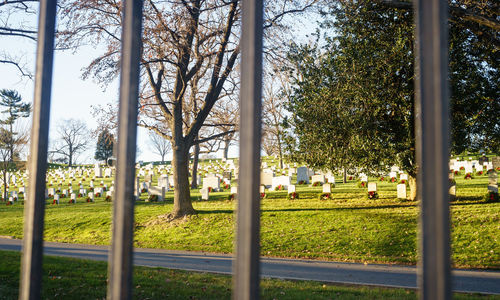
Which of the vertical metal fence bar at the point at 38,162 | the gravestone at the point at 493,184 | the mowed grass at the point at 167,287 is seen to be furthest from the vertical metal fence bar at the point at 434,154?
the gravestone at the point at 493,184

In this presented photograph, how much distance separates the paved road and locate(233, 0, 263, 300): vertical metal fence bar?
23.0 feet

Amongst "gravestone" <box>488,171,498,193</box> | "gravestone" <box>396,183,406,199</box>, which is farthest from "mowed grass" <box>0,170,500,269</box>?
"gravestone" <box>488,171,498,193</box>

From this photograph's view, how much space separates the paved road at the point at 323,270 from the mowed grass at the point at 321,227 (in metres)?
0.95

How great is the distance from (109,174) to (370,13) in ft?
106

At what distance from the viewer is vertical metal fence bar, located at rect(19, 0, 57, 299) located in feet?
3.93

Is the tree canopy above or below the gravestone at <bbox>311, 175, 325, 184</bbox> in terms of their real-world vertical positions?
above

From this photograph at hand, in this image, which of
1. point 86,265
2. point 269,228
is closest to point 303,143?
point 269,228

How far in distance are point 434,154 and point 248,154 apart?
45 centimetres

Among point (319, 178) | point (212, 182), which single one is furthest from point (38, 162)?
point (212, 182)

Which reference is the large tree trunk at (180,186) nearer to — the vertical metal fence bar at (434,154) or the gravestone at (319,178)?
the gravestone at (319,178)

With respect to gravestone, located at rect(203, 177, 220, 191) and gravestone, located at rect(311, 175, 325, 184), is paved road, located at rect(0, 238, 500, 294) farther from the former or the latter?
gravestone, located at rect(203, 177, 220, 191)

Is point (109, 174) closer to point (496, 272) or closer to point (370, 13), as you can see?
point (370, 13)

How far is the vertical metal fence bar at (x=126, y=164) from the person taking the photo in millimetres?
1097

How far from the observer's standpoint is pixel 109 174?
3903 cm
